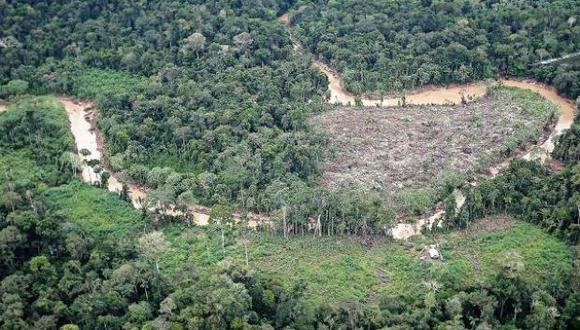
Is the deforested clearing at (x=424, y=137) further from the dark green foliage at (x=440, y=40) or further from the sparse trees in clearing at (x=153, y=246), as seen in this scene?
the sparse trees in clearing at (x=153, y=246)

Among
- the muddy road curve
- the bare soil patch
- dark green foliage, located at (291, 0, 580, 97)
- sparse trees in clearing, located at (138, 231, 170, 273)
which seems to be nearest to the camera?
sparse trees in clearing, located at (138, 231, 170, 273)

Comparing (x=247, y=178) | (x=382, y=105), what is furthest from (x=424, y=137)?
(x=247, y=178)

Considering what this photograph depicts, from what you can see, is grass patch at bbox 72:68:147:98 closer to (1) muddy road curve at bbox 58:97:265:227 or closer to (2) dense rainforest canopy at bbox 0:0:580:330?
(2) dense rainforest canopy at bbox 0:0:580:330

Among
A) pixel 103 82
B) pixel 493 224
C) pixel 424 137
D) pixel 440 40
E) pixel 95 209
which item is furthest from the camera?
pixel 440 40

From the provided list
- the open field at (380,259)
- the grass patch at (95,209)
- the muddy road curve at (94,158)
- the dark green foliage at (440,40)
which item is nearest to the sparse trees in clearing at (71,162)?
the muddy road curve at (94,158)

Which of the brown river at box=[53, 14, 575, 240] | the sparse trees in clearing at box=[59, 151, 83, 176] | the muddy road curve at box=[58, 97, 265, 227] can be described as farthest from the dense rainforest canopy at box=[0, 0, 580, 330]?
the brown river at box=[53, 14, 575, 240]

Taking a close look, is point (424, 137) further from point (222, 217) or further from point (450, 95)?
point (222, 217)
